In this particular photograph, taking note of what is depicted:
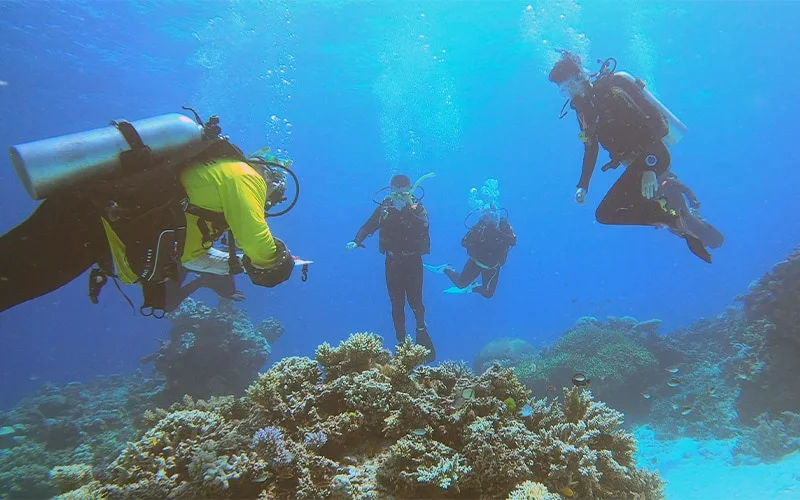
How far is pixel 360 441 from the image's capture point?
383 centimetres

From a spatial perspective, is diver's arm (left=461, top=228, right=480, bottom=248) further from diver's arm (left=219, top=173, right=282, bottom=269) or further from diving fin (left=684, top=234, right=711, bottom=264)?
diver's arm (left=219, top=173, right=282, bottom=269)

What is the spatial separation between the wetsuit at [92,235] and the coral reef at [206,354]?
28.0 feet

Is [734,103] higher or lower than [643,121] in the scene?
higher

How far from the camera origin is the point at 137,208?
329cm

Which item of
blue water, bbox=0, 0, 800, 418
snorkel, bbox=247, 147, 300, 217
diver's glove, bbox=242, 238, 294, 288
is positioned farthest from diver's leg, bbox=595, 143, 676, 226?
blue water, bbox=0, 0, 800, 418

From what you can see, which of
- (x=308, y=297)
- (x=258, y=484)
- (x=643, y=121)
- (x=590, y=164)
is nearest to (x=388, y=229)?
(x=590, y=164)

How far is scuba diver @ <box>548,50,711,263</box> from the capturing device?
6.64m

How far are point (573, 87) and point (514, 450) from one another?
683 centimetres

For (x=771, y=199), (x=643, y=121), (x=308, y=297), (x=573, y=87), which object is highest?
(x=771, y=199)

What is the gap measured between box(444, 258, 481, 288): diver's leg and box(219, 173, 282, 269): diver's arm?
42.0ft

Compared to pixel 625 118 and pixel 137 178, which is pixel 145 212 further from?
pixel 625 118

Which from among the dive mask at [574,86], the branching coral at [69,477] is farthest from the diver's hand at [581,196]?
the branching coral at [69,477]

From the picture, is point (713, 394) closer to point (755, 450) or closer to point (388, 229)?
point (755, 450)

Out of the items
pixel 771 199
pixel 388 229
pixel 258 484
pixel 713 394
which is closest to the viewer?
pixel 258 484
